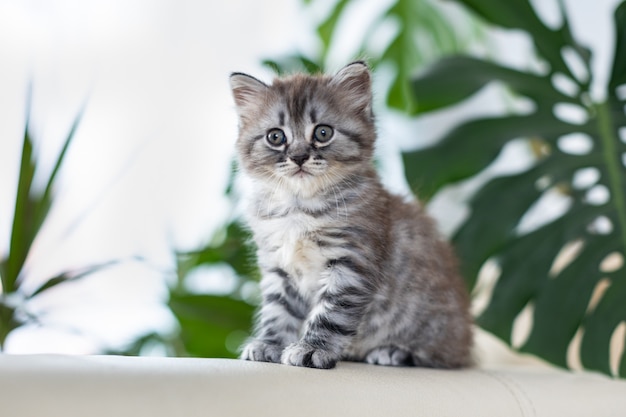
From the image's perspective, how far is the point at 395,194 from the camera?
171 cm

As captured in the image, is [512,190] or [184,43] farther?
[184,43]

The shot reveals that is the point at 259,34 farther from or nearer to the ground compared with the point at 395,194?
farther from the ground

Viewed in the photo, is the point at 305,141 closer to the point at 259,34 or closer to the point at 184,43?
the point at 184,43

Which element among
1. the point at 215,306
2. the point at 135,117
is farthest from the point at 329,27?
the point at 215,306

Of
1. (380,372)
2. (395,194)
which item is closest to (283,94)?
(395,194)

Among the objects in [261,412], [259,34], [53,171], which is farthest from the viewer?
[259,34]

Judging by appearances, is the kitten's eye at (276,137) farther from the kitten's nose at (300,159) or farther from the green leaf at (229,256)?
the green leaf at (229,256)

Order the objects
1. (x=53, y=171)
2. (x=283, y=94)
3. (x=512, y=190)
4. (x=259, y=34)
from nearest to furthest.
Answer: (x=283, y=94) → (x=53, y=171) → (x=512, y=190) → (x=259, y=34)

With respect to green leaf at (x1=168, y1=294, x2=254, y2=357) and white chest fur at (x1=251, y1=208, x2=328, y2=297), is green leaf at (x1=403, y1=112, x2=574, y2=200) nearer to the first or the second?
white chest fur at (x1=251, y1=208, x2=328, y2=297)

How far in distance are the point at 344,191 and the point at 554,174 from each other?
27.7 inches

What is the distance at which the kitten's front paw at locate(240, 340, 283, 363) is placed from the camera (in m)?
1.31

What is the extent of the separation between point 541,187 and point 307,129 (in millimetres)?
751

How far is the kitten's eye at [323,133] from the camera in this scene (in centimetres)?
143

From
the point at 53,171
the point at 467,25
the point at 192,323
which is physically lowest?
the point at 192,323
